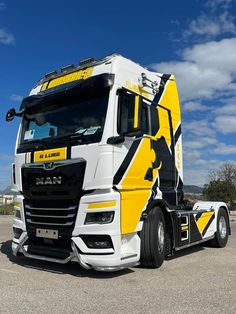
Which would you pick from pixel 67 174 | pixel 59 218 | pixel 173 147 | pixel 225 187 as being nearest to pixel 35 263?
pixel 59 218

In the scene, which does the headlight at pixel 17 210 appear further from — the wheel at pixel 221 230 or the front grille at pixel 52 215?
Answer: the wheel at pixel 221 230

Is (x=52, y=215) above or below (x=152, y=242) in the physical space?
above

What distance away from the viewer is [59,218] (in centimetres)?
718

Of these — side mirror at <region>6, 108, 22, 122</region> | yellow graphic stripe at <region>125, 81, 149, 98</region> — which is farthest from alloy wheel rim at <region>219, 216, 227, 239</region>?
side mirror at <region>6, 108, 22, 122</region>

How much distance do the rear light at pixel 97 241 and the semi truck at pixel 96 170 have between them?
0.02m

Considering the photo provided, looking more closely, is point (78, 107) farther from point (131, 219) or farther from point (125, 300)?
point (125, 300)

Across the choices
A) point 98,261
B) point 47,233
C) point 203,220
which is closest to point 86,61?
point 47,233

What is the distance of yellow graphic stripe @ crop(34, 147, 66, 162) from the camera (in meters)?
7.22

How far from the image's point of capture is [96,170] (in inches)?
268

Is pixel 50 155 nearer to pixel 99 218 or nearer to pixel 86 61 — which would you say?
pixel 99 218

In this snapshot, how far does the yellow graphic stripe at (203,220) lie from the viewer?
9984 mm

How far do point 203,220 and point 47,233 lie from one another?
14.2ft

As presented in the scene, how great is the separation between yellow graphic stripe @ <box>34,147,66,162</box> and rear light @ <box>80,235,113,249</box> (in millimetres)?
1386

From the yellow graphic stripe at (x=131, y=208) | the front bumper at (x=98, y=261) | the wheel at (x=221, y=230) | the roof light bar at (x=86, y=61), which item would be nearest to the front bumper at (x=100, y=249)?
the front bumper at (x=98, y=261)
